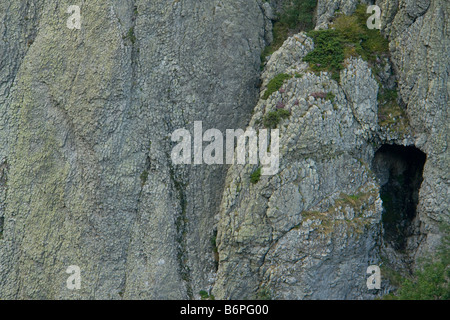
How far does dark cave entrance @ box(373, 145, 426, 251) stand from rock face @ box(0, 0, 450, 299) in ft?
0.54

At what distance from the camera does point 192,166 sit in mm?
32188

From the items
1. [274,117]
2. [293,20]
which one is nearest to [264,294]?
[274,117]

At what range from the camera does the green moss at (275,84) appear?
31.5m

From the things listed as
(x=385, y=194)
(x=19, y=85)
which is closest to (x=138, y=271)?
(x=19, y=85)

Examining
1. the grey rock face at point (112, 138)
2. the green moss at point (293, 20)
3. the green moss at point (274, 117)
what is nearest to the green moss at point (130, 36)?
the grey rock face at point (112, 138)

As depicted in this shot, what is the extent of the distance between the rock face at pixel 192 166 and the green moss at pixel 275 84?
1.51 feet

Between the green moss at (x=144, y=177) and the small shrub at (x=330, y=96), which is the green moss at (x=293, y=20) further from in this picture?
the green moss at (x=144, y=177)

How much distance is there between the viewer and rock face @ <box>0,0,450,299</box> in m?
30.1

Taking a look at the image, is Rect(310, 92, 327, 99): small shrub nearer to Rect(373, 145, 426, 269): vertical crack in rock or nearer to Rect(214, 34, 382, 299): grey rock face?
Rect(214, 34, 382, 299): grey rock face

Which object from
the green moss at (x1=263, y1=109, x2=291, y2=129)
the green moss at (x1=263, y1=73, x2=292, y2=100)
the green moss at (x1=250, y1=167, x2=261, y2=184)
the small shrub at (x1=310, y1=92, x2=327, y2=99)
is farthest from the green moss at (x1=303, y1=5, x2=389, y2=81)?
the green moss at (x1=250, y1=167, x2=261, y2=184)

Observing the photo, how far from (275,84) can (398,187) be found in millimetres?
9027

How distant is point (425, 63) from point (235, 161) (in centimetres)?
1081

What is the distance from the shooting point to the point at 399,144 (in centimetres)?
3178

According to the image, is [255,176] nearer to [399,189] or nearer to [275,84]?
[275,84]
